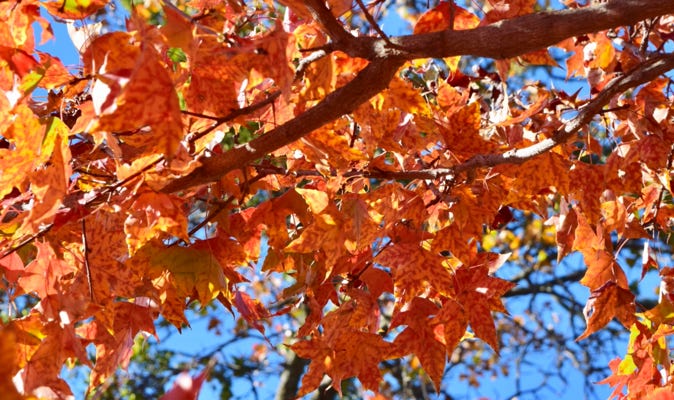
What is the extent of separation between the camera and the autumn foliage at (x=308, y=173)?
1350mm

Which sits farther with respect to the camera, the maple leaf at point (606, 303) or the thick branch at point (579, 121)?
the maple leaf at point (606, 303)

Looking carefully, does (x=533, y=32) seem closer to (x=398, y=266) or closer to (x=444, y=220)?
(x=398, y=266)

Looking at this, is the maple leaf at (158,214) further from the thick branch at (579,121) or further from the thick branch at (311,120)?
the thick branch at (579,121)

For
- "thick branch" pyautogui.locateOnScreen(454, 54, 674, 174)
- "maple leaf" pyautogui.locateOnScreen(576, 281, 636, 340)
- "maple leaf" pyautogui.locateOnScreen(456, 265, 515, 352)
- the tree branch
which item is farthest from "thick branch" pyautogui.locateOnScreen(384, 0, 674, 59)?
"maple leaf" pyautogui.locateOnScreen(576, 281, 636, 340)

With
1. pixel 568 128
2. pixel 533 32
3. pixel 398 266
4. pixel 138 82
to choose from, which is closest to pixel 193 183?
pixel 138 82

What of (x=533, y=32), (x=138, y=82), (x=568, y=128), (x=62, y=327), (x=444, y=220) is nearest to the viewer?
(x=138, y=82)

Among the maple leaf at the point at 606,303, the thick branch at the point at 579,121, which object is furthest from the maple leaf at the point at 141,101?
the maple leaf at the point at 606,303

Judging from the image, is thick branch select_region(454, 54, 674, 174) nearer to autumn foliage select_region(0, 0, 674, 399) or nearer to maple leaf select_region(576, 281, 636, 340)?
autumn foliage select_region(0, 0, 674, 399)

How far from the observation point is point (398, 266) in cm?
180

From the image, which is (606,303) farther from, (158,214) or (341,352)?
(158,214)

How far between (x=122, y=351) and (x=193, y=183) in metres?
0.55

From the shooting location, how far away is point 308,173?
1981mm

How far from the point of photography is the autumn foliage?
135cm

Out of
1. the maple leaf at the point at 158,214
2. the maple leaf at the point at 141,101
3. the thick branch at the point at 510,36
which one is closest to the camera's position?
the maple leaf at the point at 141,101
